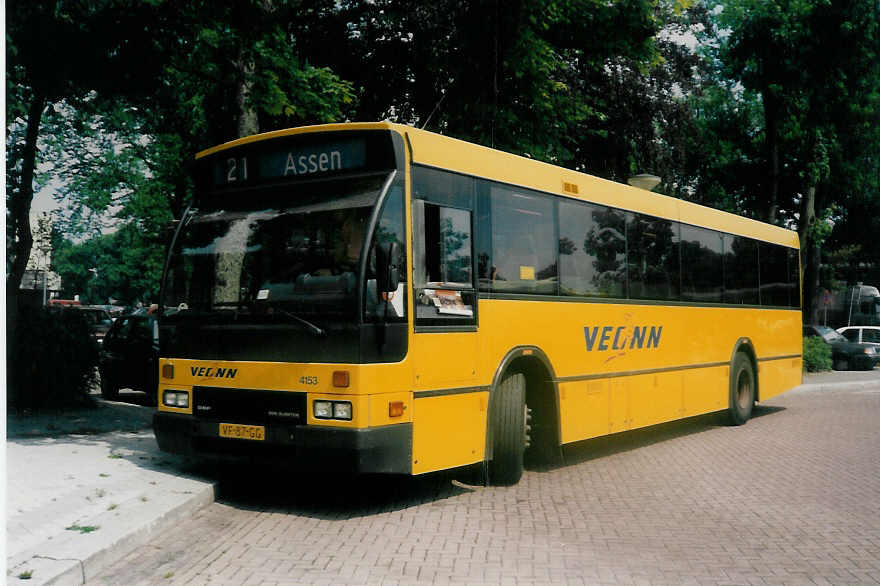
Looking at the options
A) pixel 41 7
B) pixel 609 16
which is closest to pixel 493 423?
pixel 41 7

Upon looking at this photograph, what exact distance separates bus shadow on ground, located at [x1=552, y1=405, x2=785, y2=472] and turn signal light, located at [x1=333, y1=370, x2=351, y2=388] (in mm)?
3313

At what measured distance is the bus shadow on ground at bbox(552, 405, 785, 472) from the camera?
10547 mm

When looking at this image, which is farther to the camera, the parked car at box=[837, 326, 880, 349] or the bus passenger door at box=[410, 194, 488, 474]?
the parked car at box=[837, 326, 880, 349]

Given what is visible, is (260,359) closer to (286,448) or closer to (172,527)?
(286,448)

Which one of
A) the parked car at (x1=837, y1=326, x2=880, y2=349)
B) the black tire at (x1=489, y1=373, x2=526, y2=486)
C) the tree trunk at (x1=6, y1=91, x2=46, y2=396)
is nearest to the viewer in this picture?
the black tire at (x1=489, y1=373, x2=526, y2=486)

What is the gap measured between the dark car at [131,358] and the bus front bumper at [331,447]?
377 inches

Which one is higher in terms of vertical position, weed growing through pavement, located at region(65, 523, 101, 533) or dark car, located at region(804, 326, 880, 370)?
weed growing through pavement, located at region(65, 523, 101, 533)

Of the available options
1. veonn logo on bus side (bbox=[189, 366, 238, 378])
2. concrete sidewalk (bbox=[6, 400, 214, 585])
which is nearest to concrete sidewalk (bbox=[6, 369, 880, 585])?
concrete sidewalk (bbox=[6, 400, 214, 585])

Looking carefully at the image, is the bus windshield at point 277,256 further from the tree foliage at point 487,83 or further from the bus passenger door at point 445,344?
the tree foliage at point 487,83

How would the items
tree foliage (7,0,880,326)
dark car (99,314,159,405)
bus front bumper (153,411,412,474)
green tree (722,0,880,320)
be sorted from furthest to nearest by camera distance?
1. green tree (722,0,880,320)
2. dark car (99,314,159,405)
3. tree foliage (7,0,880,326)
4. bus front bumper (153,411,412,474)

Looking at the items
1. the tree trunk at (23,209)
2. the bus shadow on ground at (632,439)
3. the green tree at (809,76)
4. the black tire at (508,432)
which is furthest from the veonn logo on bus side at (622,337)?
the green tree at (809,76)

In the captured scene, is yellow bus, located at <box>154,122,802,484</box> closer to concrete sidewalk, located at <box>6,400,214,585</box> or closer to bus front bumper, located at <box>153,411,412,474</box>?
bus front bumper, located at <box>153,411,412,474</box>

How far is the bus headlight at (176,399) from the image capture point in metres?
7.97

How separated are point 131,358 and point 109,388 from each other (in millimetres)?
765
